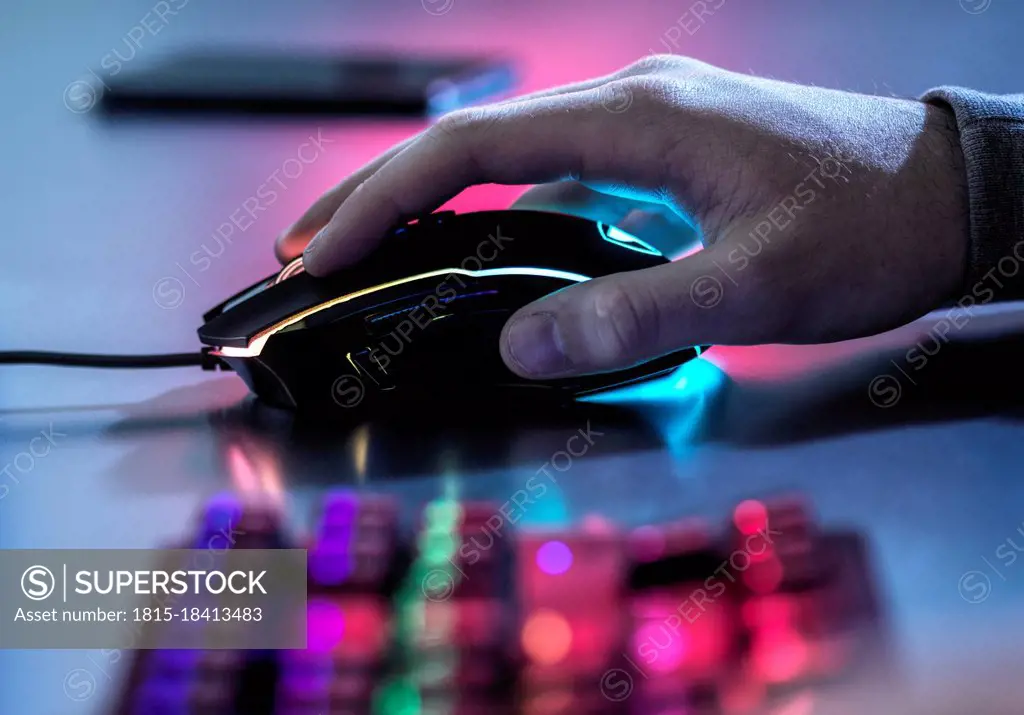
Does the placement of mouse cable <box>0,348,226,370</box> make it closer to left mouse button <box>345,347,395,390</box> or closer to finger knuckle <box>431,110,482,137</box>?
left mouse button <box>345,347,395,390</box>

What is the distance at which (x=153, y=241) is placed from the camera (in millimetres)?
917

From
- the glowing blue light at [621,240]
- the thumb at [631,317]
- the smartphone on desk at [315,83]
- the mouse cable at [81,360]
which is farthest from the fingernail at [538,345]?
the smartphone on desk at [315,83]

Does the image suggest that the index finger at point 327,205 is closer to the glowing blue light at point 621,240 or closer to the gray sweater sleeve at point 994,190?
the glowing blue light at point 621,240

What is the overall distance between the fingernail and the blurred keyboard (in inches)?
6.0

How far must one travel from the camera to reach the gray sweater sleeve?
1.85ft

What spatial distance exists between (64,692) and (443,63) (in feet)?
3.15

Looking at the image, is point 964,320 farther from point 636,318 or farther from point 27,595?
point 27,595

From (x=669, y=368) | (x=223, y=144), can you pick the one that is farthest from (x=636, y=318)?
(x=223, y=144)

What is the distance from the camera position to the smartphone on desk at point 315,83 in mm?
1075

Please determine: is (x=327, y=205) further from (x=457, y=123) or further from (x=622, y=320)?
(x=622, y=320)

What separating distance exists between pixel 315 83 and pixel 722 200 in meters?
0.74

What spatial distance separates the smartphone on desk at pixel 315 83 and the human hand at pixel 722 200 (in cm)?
50

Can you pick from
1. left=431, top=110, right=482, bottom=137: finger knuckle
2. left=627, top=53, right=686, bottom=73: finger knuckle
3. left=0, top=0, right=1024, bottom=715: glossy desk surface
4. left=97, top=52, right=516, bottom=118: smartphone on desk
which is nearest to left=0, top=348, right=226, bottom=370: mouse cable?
left=0, top=0, right=1024, bottom=715: glossy desk surface

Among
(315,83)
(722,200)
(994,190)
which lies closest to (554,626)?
(722,200)
